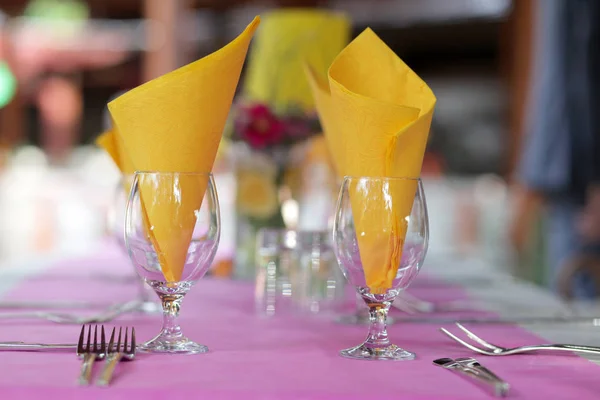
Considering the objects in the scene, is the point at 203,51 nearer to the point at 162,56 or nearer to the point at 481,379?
the point at 162,56

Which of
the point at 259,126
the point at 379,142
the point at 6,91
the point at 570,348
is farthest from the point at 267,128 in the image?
the point at 6,91

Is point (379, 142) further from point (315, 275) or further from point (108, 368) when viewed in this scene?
point (315, 275)

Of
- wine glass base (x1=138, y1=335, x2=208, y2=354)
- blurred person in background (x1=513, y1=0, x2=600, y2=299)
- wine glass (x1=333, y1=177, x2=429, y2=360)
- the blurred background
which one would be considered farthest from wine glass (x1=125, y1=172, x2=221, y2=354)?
the blurred background

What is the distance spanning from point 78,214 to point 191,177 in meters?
2.94

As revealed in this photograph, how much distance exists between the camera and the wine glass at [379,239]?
761mm

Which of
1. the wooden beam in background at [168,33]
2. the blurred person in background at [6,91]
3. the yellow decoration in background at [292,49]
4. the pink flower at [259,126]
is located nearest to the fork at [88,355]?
the pink flower at [259,126]

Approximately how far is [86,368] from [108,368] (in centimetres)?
2

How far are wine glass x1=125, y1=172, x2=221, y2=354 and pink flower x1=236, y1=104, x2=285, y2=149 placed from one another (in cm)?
71

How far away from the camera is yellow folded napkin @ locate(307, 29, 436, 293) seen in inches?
30.0

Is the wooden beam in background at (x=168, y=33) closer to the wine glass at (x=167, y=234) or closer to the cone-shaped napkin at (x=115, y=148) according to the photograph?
the cone-shaped napkin at (x=115, y=148)

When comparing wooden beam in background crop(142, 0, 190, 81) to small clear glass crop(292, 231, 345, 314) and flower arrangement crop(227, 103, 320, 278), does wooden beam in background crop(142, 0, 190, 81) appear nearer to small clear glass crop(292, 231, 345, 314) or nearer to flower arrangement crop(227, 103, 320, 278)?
flower arrangement crop(227, 103, 320, 278)

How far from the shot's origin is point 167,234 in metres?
0.78

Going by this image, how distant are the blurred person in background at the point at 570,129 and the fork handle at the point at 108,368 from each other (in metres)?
2.56

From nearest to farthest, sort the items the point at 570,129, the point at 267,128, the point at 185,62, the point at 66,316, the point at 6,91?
the point at 66,316 < the point at 267,128 < the point at 570,129 < the point at 185,62 < the point at 6,91
